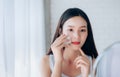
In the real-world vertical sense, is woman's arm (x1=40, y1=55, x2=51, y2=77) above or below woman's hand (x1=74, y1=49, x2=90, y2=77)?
below

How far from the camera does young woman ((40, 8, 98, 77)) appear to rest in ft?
2.54

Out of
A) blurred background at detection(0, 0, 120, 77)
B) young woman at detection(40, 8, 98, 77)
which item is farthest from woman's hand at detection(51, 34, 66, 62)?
blurred background at detection(0, 0, 120, 77)

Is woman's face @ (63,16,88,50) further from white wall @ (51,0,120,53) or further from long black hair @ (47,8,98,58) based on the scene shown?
white wall @ (51,0,120,53)

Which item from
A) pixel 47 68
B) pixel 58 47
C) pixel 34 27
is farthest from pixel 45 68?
pixel 34 27

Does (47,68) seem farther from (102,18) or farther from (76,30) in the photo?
(102,18)

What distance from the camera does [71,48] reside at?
820 mm

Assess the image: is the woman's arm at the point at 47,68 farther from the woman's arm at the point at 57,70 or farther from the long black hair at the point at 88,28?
the long black hair at the point at 88,28

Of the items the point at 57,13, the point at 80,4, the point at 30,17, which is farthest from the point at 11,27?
the point at 80,4

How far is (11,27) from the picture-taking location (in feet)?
3.01

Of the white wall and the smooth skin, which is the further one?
the white wall

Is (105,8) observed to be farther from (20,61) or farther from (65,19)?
(20,61)

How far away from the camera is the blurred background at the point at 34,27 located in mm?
904

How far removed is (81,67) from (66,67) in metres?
0.10

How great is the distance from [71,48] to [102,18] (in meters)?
0.22
